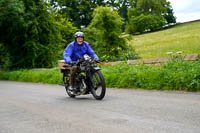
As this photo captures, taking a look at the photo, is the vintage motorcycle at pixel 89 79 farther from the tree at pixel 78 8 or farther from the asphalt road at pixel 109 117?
the tree at pixel 78 8

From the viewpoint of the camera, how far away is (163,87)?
958 cm

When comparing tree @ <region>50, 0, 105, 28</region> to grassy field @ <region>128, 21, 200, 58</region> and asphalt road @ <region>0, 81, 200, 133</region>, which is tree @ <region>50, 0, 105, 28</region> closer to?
grassy field @ <region>128, 21, 200, 58</region>

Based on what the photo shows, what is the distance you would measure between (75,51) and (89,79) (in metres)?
0.93

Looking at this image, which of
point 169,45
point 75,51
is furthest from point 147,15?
point 75,51

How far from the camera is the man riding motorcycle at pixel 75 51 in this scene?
845 cm

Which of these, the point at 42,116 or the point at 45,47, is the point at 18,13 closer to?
the point at 45,47

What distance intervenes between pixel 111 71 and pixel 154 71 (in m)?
2.43

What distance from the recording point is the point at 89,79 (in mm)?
8273

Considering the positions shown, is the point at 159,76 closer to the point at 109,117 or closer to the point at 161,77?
the point at 161,77

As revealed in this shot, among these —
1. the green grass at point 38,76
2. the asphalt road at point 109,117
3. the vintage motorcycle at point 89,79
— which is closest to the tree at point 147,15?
the green grass at point 38,76

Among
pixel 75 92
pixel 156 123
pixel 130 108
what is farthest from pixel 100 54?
pixel 156 123

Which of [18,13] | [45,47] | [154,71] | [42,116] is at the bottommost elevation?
[42,116]

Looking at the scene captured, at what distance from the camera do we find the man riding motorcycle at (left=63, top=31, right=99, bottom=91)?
8.45m

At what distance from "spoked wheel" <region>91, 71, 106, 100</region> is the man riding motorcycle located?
0.67m
